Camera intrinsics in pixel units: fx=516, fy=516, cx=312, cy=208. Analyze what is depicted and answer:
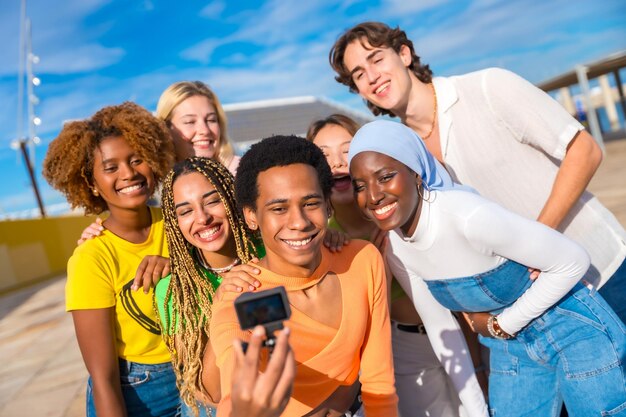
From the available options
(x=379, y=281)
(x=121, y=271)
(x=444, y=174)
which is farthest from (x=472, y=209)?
(x=121, y=271)

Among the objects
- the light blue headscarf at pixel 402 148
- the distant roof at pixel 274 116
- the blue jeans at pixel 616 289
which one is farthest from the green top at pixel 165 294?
the distant roof at pixel 274 116

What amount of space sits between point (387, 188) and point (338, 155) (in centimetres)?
98

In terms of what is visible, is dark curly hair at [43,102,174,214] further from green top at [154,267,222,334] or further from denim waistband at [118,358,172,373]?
denim waistband at [118,358,172,373]

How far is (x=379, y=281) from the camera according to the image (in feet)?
7.25

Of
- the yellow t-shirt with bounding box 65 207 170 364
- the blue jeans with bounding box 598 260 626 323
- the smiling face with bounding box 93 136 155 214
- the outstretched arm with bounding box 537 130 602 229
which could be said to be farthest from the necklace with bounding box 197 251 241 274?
the blue jeans with bounding box 598 260 626 323

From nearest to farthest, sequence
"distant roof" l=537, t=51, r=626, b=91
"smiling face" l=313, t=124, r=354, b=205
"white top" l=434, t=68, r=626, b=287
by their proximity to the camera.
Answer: "white top" l=434, t=68, r=626, b=287 → "smiling face" l=313, t=124, r=354, b=205 → "distant roof" l=537, t=51, r=626, b=91

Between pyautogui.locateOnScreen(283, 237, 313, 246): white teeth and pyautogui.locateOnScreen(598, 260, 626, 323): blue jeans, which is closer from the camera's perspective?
pyautogui.locateOnScreen(283, 237, 313, 246): white teeth

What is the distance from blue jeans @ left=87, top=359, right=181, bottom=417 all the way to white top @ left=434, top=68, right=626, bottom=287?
1827 millimetres

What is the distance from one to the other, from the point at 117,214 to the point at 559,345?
2229 mm

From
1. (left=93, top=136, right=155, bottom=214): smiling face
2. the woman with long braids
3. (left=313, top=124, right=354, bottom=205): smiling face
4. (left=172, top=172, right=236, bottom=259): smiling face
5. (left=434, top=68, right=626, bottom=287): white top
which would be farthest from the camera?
(left=313, top=124, right=354, bottom=205): smiling face

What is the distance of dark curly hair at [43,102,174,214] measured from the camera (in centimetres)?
273

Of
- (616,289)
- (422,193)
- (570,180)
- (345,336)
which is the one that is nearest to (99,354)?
(345,336)

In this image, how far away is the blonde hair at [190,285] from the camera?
2.26 m

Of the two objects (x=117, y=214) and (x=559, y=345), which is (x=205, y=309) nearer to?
(x=117, y=214)
